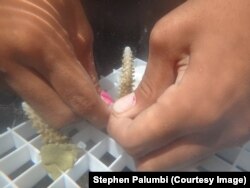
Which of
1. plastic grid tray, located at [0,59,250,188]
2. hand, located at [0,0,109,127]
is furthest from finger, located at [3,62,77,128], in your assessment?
plastic grid tray, located at [0,59,250,188]

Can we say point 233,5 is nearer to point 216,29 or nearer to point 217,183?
point 216,29

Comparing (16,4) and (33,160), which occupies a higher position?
(16,4)

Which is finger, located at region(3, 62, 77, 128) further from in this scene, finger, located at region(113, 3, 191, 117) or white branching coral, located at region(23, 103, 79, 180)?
finger, located at region(113, 3, 191, 117)

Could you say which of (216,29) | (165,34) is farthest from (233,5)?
(165,34)

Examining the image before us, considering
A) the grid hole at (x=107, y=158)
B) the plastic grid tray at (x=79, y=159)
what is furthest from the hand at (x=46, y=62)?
the grid hole at (x=107, y=158)

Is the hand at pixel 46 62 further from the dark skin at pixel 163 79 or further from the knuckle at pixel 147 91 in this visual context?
the knuckle at pixel 147 91

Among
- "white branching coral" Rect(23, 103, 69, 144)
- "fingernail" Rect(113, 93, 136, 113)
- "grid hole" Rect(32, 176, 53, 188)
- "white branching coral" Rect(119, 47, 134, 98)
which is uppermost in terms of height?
"white branching coral" Rect(119, 47, 134, 98)

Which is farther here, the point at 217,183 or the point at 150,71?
the point at 217,183

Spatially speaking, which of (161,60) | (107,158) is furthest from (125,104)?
(107,158)
